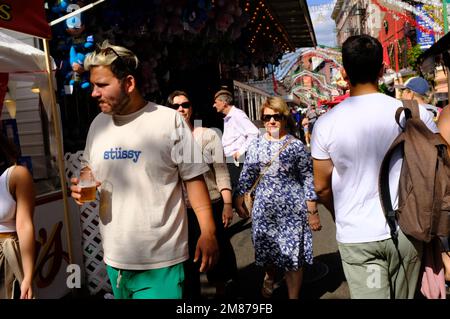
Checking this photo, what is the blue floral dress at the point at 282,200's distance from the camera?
4.09m

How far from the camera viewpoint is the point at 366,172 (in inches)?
90.9

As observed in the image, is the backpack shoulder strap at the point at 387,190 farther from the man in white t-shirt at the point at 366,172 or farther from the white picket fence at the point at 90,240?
the white picket fence at the point at 90,240

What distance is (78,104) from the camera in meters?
6.27

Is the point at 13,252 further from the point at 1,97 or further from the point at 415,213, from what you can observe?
the point at 1,97

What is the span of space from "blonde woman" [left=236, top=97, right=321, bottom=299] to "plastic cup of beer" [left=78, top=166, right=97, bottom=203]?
189 cm

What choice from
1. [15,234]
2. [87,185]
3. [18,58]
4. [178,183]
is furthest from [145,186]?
[18,58]

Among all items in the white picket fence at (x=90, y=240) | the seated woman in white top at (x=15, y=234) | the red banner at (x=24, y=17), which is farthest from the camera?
the white picket fence at (x=90, y=240)

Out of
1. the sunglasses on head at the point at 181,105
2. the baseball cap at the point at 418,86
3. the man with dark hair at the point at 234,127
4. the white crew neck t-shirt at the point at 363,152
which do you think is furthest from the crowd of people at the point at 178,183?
the man with dark hair at the point at 234,127

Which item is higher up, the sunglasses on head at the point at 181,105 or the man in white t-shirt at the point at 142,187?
the sunglasses on head at the point at 181,105

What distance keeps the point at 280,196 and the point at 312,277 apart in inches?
50.1

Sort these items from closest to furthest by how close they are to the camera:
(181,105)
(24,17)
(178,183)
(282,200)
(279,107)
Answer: (178,183) < (24,17) < (181,105) < (282,200) < (279,107)

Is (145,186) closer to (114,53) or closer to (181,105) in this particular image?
(114,53)

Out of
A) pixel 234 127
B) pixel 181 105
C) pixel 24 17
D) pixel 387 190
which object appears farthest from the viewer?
pixel 234 127

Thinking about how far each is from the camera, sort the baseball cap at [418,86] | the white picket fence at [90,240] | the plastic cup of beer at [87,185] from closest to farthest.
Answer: the plastic cup of beer at [87,185]
the white picket fence at [90,240]
the baseball cap at [418,86]
